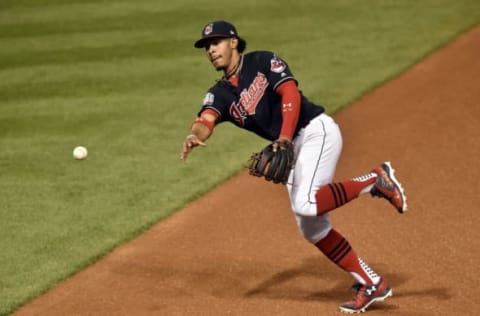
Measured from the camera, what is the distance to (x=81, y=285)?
7.25 meters

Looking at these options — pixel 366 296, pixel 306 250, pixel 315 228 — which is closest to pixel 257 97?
pixel 315 228

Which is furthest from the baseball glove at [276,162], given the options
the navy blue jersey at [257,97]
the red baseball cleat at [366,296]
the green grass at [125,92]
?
the green grass at [125,92]

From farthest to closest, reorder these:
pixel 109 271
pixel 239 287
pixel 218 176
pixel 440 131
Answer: pixel 440 131
pixel 218 176
pixel 109 271
pixel 239 287

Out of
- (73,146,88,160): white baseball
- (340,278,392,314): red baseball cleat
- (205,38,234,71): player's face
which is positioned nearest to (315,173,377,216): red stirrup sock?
(340,278,392,314): red baseball cleat

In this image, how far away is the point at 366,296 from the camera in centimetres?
636

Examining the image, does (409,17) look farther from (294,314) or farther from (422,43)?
(294,314)

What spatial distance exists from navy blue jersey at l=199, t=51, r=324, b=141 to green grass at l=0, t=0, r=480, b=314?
2118 mm

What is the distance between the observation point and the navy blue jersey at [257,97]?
6.31 metres

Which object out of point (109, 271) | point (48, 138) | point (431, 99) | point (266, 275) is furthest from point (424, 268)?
point (48, 138)

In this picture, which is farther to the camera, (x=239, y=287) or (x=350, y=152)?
(x=350, y=152)

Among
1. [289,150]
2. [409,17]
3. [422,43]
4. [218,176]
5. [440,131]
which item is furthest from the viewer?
[409,17]

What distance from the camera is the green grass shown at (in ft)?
27.7

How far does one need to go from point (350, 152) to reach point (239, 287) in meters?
3.12

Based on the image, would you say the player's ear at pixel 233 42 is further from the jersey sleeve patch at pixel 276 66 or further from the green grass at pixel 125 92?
Answer: the green grass at pixel 125 92
